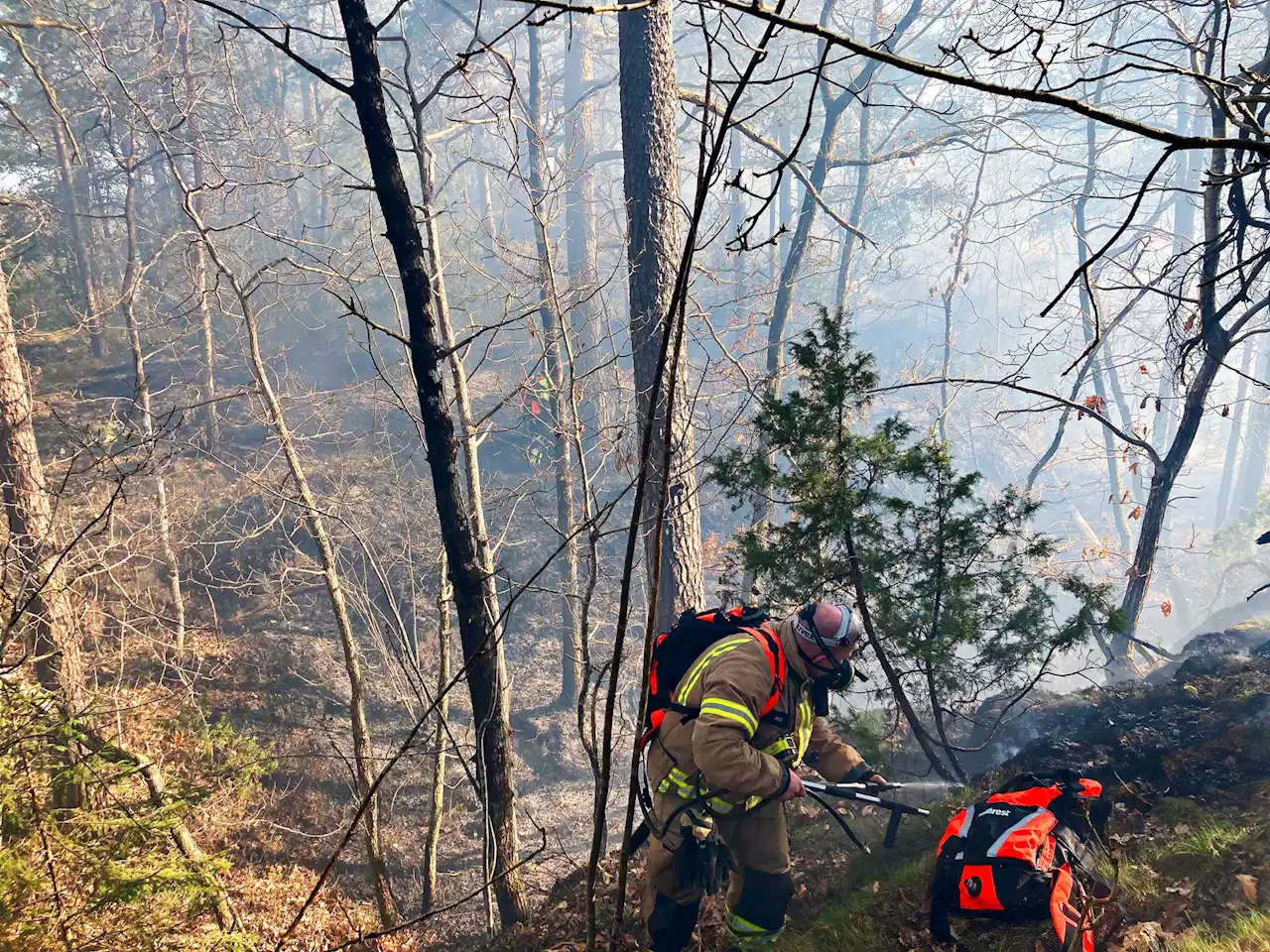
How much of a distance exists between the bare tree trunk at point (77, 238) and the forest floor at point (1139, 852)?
18.9 m

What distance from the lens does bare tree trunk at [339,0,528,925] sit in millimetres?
4047

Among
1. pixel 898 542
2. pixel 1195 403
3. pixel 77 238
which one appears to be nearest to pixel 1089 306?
pixel 1195 403

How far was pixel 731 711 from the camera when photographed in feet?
12.8

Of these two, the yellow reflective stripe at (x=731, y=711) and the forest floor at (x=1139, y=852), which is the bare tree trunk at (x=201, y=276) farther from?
the forest floor at (x=1139, y=852)

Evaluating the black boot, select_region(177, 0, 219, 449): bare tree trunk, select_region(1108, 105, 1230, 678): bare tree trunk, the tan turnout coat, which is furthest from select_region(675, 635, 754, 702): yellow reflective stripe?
select_region(177, 0, 219, 449): bare tree trunk

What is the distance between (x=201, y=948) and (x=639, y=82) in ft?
26.7

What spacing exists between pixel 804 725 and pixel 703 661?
831 mm

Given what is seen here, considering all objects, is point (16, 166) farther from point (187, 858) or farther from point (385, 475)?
point (187, 858)

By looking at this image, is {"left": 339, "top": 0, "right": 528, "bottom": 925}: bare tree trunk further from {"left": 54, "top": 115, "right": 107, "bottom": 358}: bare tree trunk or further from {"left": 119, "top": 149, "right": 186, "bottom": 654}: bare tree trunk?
{"left": 54, "top": 115, "right": 107, "bottom": 358}: bare tree trunk

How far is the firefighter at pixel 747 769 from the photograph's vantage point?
13.0ft

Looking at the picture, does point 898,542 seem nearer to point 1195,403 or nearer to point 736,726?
point 736,726

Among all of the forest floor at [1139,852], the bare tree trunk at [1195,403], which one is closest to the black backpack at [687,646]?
the forest floor at [1139,852]

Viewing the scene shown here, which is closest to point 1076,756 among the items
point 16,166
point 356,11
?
point 356,11

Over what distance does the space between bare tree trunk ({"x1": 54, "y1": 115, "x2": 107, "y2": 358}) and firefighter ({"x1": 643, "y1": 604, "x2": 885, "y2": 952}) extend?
18.7 meters
